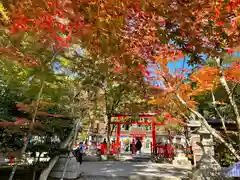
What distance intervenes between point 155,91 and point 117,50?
7.11 m

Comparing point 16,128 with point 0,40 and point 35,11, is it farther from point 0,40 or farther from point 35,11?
point 35,11

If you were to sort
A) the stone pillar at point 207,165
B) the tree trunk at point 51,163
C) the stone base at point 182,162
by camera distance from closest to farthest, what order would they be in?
the tree trunk at point 51,163, the stone pillar at point 207,165, the stone base at point 182,162

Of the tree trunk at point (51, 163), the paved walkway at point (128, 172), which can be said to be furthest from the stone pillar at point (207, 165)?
the tree trunk at point (51, 163)

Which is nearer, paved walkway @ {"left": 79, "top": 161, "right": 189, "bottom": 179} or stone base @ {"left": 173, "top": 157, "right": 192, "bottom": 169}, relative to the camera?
paved walkway @ {"left": 79, "top": 161, "right": 189, "bottom": 179}

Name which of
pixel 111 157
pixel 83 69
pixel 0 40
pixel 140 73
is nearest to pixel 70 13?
pixel 83 69

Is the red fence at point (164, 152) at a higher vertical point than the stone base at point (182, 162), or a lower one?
higher

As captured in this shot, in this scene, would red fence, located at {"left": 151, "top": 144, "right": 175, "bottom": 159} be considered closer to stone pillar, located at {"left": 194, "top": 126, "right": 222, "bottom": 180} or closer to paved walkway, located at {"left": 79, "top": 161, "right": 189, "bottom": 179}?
paved walkway, located at {"left": 79, "top": 161, "right": 189, "bottom": 179}

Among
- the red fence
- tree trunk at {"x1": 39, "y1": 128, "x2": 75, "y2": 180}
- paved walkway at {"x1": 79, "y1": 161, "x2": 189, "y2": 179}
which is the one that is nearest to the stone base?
the red fence

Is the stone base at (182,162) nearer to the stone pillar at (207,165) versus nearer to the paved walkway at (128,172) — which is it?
the paved walkway at (128,172)

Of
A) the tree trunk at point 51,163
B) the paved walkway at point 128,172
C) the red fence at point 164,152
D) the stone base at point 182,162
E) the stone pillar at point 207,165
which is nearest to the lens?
the tree trunk at point 51,163

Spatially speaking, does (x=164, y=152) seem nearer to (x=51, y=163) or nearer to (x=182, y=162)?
(x=182, y=162)

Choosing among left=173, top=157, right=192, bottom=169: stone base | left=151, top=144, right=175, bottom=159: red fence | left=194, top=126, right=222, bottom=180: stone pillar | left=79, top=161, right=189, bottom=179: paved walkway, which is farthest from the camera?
left=151, top=144, right=175, bottom=159: red fence

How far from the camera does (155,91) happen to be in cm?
970

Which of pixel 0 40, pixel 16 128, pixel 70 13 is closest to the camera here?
pixel 70 13
